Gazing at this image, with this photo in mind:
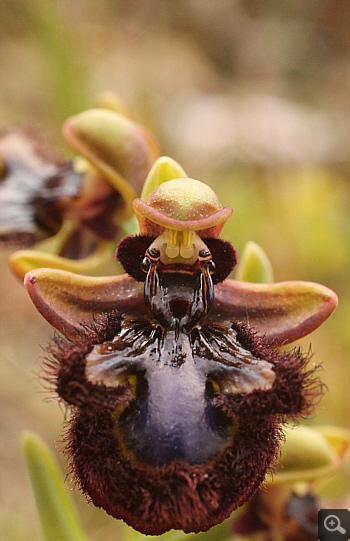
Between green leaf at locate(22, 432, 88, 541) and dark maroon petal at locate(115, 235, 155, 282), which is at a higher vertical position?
dark maroon petal at locate(115, 235, 155, 282)

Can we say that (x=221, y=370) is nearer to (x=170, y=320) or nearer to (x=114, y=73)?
(x=170, y=320)

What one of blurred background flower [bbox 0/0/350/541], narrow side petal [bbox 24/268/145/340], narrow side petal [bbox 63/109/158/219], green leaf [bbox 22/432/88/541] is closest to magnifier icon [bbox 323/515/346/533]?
green leaf [bbox 22/432/88/541]

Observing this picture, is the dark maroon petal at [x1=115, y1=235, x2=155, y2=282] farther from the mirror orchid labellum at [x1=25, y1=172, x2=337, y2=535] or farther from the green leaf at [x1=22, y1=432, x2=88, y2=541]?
the green leaf at [x1=22, y1=432, x2=88, y2=541]

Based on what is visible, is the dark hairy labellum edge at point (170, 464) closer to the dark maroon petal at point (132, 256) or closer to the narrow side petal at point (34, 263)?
the dark maroon petal at point (132, 256)

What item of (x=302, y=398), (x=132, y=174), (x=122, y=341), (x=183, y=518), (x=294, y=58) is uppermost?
(x=294, y=58)

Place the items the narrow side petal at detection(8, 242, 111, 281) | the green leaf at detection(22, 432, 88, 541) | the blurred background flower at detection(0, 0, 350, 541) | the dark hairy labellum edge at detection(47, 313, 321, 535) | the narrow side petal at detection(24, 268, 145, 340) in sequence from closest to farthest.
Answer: the dark hairy labellum edge at detection(47, 313, 321, 535), the narrow side petal at detection(24, 268, 145, 340), the green leaf at detection(22, 432, 88, 541), the narrow side petal at detection(8, 242, 111, 281), the blurred background flower at detection(0, 0, 350, 541)

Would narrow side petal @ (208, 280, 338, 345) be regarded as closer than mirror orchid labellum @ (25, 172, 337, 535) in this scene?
No

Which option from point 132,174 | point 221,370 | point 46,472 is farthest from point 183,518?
point 132,174
